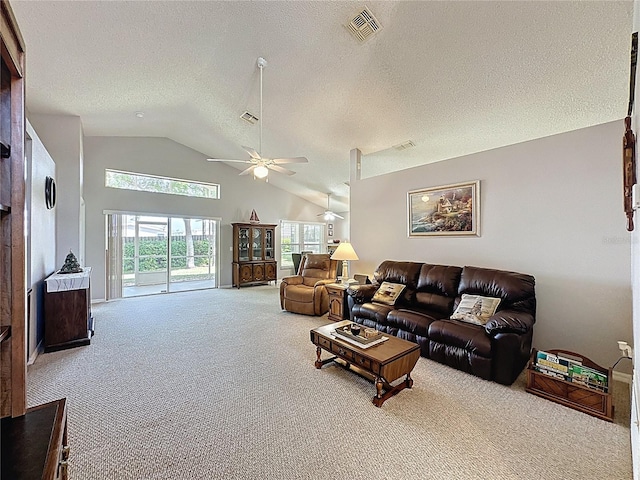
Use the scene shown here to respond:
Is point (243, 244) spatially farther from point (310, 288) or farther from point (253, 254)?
point (310, 288)

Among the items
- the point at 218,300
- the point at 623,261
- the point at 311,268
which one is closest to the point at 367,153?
the point at 311,268

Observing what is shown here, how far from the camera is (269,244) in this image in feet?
27.5

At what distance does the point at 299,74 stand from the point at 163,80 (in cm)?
204

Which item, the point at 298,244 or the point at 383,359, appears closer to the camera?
the point at 383,359

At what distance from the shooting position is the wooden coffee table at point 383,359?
225 cm

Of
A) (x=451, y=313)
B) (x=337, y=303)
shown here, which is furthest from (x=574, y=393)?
(x=337, y=303)

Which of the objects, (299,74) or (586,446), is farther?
(299,74)

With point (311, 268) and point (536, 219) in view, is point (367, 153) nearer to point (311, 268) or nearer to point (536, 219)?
point (311, 268)

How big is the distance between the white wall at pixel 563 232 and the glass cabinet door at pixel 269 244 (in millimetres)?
5434

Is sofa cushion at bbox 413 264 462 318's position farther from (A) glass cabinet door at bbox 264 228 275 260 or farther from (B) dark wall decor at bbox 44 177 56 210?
(A) glass cabinet door at bbox 264 228 275 260

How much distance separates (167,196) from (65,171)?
238 cm

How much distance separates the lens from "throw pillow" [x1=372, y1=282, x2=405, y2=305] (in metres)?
3.78

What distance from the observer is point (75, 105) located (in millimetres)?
4215

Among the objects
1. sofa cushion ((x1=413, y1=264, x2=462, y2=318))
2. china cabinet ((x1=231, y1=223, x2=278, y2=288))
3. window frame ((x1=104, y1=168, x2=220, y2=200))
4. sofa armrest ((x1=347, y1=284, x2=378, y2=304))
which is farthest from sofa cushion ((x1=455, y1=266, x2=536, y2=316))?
window frame ((x1=104, y1=168, x2=220, y2=200))
